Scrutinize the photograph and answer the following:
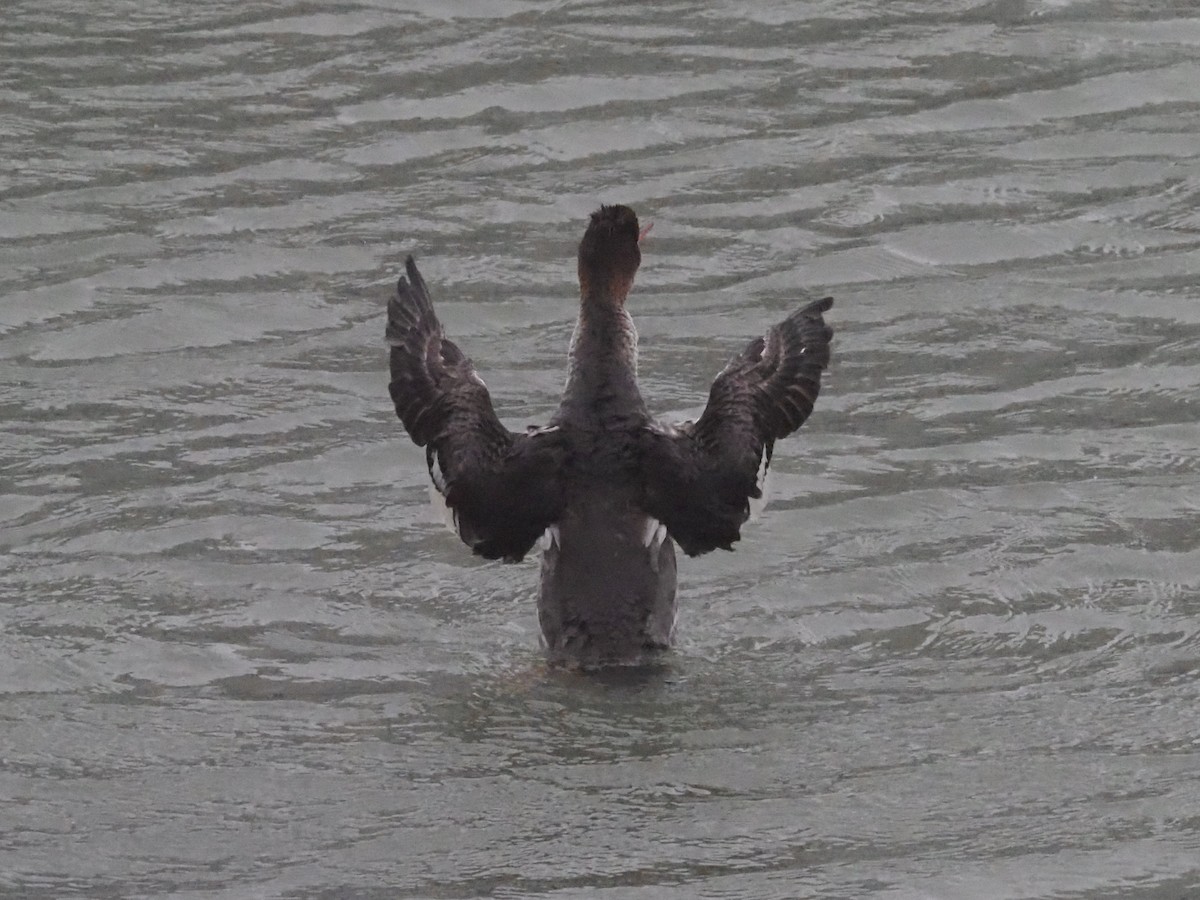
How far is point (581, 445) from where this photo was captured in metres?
10.2

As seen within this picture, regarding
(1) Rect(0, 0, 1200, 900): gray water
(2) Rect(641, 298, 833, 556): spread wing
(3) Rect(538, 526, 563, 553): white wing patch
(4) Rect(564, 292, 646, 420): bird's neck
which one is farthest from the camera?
(4) Rect(564, 292, 646, 420): bird's neck

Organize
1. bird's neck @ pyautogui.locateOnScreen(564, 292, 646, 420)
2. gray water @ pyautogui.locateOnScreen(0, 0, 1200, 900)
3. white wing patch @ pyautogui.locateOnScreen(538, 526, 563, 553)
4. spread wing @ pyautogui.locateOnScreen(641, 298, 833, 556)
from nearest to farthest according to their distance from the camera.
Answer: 1. gray water @ pyautogui.locateOnScreen(0, 0, 1200, 900)
2. spread wing @ pyautogui.locateOnScreen(641, 298, 833, 556)
3. white wing patch @ pyautogui.locateOnScreen(538, 526, 563, 553)
4. bird's neck @ pyautogui.locateOnScreen(564, 292, 646, 420)

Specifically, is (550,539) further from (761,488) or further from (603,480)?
(761,488)

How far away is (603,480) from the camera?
33.4 feet

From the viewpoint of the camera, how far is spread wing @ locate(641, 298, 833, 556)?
1006cm

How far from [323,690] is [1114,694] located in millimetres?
2908

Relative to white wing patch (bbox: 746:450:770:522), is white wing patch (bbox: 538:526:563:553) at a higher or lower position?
lower

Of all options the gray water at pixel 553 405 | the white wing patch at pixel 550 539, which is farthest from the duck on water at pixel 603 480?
the gray water at pixel 553 405

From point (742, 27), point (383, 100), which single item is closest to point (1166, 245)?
point (742, 27)

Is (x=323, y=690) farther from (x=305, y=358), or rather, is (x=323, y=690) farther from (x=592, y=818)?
(x=305, y=358)

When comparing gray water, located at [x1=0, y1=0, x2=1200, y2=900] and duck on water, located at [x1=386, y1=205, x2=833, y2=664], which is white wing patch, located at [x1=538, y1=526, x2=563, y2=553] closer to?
duck on water, located at [x1=386, y1=205, x2=833, y2=664]

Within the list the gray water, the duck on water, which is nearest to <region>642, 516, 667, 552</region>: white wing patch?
the duck on water

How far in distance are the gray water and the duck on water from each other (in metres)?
0.29

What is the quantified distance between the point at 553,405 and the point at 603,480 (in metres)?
2.43
